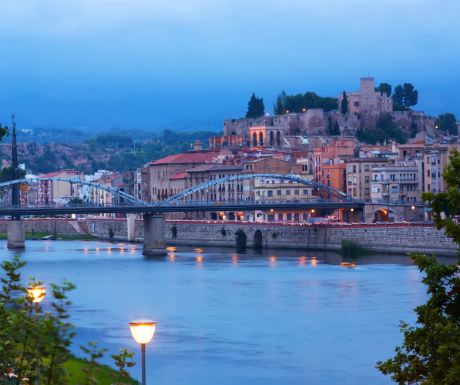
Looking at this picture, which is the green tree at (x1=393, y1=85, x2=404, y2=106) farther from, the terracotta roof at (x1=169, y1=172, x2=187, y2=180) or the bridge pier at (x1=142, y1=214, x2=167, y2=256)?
the bridge pier at (x1=142, y1=214, x2=167, y2=256)

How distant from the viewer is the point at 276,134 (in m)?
101

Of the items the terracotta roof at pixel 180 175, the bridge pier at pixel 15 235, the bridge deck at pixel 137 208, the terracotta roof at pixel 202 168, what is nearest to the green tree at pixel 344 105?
the terracotta roof at pixel 180 175

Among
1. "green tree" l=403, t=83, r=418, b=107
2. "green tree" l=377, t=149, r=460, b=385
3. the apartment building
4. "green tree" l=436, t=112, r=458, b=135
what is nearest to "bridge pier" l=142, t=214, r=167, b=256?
the apartment building

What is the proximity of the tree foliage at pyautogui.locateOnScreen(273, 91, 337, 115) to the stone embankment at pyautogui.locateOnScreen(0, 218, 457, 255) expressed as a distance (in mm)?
37252

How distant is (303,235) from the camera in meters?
57.6

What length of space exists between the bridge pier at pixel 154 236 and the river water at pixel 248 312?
2810mm

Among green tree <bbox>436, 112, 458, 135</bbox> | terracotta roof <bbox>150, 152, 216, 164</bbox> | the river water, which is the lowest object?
the river water

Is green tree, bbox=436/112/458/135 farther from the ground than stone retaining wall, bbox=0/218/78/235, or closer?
farther from the ground

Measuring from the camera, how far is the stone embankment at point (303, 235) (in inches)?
1869

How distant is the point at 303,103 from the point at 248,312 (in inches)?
3355

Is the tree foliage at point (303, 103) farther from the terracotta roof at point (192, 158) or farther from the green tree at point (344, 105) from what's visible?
the terracotta roof at point (192, 158)

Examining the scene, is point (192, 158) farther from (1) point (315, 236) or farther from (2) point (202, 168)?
(1) point (315, 236)

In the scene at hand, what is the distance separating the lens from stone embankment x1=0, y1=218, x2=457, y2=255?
47.5m

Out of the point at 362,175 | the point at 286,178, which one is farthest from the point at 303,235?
the point at 362,175
